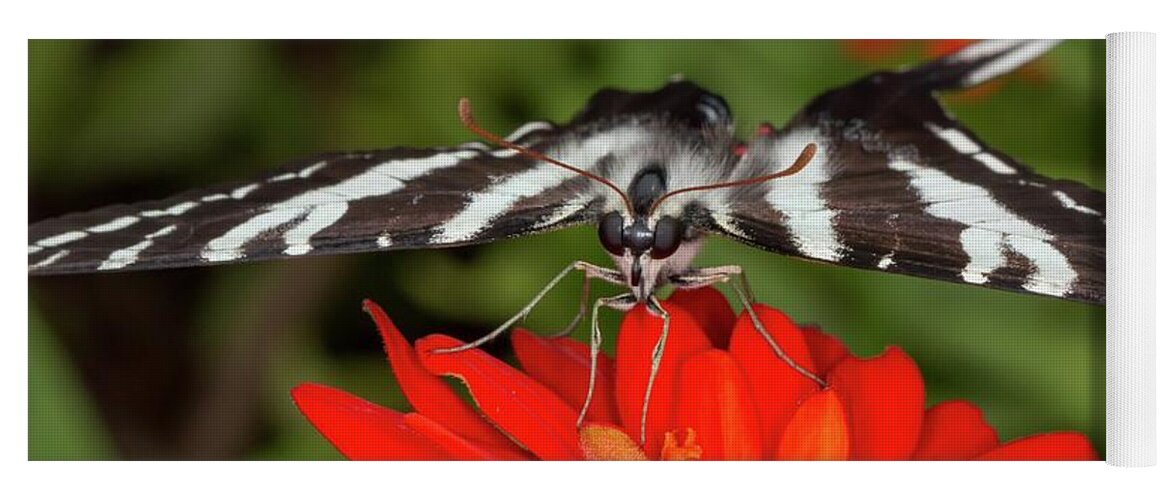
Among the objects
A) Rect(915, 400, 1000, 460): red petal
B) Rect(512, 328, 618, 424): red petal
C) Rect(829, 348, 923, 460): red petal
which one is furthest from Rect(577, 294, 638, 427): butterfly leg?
Rect(915, 400, 1000, 460): red petal

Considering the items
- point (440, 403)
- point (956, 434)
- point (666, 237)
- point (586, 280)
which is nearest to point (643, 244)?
point (666, 237)

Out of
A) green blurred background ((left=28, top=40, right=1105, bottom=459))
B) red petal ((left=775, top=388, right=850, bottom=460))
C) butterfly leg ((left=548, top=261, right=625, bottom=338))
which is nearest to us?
red petal ((left=775, top=388, right=850, bottom=460))

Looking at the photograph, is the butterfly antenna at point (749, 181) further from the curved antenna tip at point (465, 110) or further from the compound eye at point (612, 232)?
the curved antenna tip at point (465, 110)

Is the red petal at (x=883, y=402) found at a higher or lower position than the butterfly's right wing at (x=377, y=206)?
lower

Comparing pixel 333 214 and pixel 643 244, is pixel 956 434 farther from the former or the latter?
pixel 333 214

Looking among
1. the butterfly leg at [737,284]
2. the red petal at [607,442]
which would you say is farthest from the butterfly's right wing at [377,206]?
the red petal at [607,442]

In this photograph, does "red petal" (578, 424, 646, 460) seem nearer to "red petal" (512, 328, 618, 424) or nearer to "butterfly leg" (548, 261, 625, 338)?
"red petal" (512, 328, 618, 424)

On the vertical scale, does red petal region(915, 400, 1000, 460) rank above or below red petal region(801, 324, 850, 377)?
below
